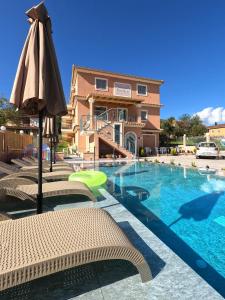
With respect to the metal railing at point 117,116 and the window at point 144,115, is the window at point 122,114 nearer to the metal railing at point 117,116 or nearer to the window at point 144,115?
the metal railing at point 117,116

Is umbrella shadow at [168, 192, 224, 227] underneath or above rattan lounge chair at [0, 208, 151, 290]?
underneath

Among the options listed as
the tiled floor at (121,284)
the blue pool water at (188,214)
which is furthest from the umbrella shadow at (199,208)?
the tiled floor at (121,284)

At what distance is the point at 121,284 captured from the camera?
82.3 inches

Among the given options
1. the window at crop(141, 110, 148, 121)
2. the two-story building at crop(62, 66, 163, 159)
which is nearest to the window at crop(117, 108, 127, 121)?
the two-story building at crop(62, 66, 163, 159)

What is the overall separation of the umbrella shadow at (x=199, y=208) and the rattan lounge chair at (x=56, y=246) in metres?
3.40

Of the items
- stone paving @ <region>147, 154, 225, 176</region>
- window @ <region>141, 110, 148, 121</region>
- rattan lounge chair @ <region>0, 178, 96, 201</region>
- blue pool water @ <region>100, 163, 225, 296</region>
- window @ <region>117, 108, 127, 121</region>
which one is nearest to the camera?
blue pool water @ <region>100, 163, 225, 296</region>

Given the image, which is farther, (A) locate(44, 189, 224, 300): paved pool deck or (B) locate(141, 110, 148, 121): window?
(B) locate(141, 110, 148, 121): window

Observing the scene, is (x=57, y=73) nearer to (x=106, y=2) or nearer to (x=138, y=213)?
(x=138, y=213)

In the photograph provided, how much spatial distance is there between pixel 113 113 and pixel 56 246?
2403 cm

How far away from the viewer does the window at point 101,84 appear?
26672mm

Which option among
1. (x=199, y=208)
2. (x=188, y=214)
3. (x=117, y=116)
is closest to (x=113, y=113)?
(x=117, y=116)

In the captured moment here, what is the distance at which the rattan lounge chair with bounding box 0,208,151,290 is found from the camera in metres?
1.75

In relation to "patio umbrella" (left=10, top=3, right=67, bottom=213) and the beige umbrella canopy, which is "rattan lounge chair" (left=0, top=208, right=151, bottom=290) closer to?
"patio umbrella" (left=10, top=3, right=67, bottom=213)

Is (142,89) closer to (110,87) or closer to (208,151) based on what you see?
(110,87)
